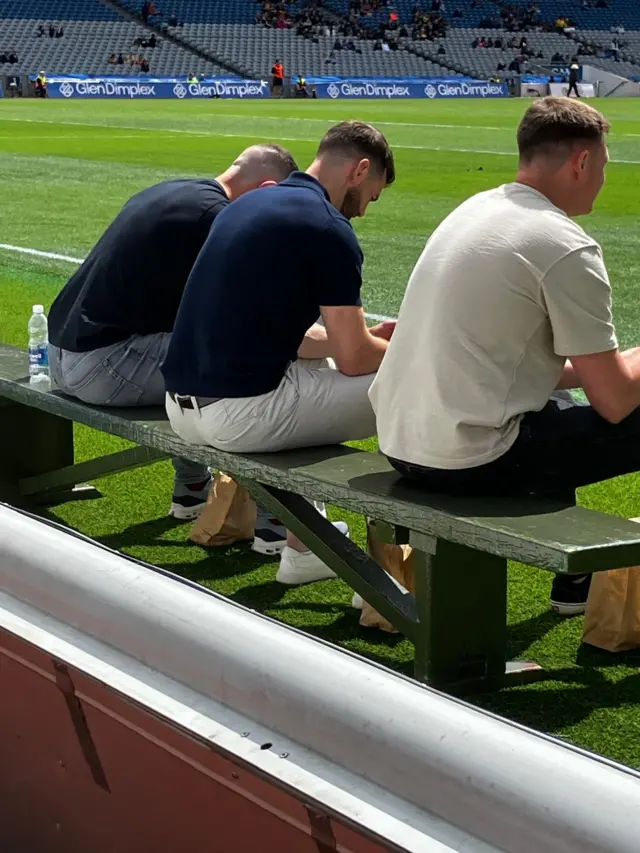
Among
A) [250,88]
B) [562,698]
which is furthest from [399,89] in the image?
[562,698]

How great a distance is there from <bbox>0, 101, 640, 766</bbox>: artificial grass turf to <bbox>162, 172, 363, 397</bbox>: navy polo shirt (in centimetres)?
84

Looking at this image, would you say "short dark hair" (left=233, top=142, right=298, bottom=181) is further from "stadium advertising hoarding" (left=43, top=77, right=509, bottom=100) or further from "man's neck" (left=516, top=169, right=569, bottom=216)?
"stadium advertising hoarding" (left=43, top=77, right=509, bottom=100)

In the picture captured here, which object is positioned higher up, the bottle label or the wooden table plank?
the wooden table plank

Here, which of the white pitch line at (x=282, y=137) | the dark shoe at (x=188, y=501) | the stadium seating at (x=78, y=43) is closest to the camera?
the dark shoe at (x=188, y=501)

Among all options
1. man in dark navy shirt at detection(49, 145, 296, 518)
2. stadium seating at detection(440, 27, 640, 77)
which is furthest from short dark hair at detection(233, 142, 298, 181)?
stadium seating at detection(440, 27, 640, 77)

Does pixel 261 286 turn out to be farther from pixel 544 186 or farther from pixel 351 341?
pixel 544 186

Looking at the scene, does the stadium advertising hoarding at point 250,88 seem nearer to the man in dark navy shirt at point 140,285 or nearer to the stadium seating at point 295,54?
the stadium seating at point 295,54

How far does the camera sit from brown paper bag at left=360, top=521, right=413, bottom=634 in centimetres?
453

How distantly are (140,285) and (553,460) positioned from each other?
1735mm

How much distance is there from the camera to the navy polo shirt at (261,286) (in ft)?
13.9

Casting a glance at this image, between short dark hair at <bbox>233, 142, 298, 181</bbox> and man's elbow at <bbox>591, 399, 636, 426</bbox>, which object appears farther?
short dark hair at <bbox>233, 142, 298, 181</bbox>

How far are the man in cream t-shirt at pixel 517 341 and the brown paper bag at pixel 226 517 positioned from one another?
149 cm

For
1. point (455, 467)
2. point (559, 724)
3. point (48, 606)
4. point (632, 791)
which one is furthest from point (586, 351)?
point (632, 791)

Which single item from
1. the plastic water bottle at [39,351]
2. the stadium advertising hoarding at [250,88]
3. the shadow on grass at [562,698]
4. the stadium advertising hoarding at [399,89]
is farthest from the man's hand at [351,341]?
the stadium advertising hoarding at [399,89]
